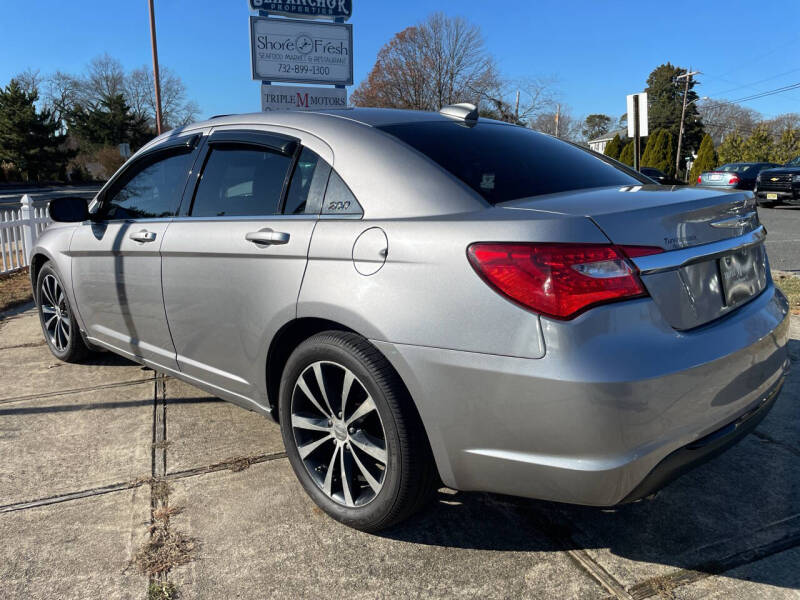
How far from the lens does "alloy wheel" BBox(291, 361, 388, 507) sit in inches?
90.6

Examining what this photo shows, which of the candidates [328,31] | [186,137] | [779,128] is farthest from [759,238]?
[779,128]

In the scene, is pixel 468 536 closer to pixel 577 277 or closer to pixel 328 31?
pixel 577 277

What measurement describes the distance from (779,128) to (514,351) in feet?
301

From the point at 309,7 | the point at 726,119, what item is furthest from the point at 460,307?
the point at 726,119

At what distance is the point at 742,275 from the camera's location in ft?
7.51

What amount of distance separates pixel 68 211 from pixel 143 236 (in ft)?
3.13

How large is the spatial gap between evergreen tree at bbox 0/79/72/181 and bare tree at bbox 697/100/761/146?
72.3m

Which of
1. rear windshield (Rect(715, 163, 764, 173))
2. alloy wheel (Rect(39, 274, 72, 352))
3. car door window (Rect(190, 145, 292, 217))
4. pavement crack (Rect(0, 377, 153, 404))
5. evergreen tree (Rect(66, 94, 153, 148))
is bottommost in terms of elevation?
pavement crack (Rect(0, 377, 153, 404))

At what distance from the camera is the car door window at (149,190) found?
3.31 m

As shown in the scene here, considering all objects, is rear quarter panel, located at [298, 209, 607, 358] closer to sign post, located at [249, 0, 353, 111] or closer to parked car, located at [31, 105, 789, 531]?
parked car, located at [31, 105, 789, 531]

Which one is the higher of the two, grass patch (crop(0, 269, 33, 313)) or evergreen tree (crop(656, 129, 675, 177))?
evergreen tree (crop(656, 129, 675, 177))

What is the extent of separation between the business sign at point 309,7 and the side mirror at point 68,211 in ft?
27.1

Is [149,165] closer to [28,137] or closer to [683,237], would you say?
[683,237]

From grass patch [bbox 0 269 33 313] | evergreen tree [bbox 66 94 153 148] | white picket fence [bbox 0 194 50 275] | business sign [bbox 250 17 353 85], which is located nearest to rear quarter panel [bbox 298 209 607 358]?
grass patch [bbox 0 269 33 313]
